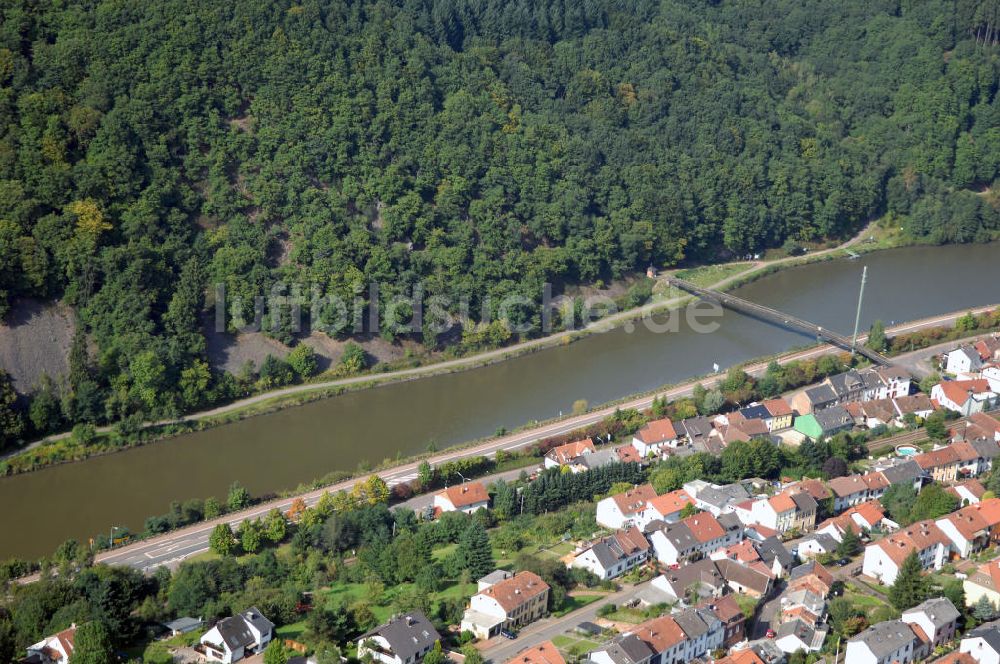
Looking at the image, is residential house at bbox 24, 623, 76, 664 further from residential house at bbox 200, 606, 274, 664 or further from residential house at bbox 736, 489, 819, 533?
residential house at bbox 736, 489, 819, 533

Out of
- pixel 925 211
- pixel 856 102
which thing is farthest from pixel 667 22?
pixel 925 211

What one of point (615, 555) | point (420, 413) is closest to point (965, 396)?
point (615, 555)

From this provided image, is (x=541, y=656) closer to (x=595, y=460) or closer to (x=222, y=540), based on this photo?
(x=222, y=540)

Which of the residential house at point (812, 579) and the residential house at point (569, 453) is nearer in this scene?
the residential house at point (812, 579)

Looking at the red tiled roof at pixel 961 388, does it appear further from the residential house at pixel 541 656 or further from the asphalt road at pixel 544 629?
the residential house at pixel 541 656

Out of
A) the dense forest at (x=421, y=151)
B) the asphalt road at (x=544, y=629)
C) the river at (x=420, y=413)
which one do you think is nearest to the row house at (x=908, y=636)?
the asphalt road at (x=544, y=629)

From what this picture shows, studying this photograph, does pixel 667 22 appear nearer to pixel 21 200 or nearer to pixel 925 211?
pixel 925 211
